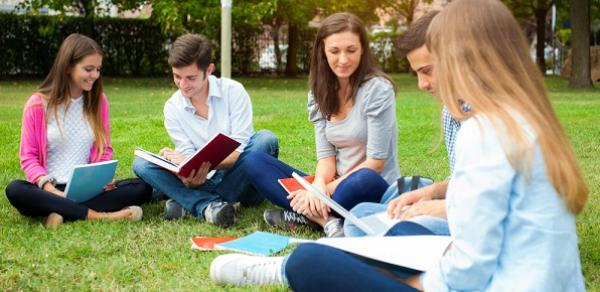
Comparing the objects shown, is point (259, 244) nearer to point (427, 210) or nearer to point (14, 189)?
point (427, 210)

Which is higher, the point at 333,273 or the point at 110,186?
the point at 333,273

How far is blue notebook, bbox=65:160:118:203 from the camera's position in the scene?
4426mm

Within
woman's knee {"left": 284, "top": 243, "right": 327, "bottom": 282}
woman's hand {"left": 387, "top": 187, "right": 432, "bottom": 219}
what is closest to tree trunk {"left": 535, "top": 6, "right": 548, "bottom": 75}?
woman's hand {"left": 387, "top": 187, "right": 432, "bottom": 219}

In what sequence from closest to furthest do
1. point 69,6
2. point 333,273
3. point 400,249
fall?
1. point 333,273
2. point 400,249
3. point 69,6

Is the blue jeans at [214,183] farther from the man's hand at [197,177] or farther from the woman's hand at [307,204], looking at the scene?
the woman's hand at [307,204]

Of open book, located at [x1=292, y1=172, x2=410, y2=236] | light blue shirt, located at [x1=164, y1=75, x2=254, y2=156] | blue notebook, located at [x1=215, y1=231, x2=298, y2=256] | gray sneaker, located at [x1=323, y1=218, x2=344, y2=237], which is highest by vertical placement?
light blue shirt, located at [x1=164, y1=75, x2=254, y2=156]

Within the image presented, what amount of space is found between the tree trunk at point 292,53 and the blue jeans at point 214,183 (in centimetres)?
1905

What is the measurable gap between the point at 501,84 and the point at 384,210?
65.1 inches

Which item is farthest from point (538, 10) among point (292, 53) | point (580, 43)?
point (292, 53)

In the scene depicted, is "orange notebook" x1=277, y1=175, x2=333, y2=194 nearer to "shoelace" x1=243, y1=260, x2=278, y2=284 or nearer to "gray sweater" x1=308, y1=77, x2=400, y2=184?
"gray sweater" x1=308, y1=77, x2=400, y2=184

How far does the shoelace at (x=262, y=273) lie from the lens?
320cm

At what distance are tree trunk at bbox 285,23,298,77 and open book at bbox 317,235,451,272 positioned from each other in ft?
70.0

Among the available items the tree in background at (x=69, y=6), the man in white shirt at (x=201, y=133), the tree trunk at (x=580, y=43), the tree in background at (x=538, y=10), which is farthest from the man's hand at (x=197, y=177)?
the tree in background at (x=538, y=10)

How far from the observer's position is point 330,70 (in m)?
4.40
